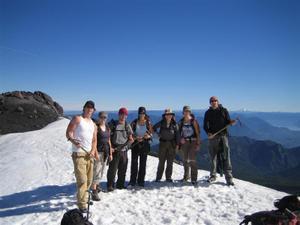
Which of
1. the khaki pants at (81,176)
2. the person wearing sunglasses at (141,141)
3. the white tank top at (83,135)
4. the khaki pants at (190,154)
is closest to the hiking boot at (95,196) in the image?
the khaki pants at (81,176)

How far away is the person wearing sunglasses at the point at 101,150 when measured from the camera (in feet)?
36.1

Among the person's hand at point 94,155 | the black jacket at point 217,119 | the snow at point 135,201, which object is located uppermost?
the black jacket at point 217,119

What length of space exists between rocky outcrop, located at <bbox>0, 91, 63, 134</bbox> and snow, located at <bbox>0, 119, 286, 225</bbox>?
1873cm

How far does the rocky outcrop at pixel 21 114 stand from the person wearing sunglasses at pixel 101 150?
25025 mm

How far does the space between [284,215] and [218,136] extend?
23.7ft

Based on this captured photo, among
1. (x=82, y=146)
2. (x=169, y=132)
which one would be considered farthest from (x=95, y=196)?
(x=169, y=132)

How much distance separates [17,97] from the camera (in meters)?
41.5

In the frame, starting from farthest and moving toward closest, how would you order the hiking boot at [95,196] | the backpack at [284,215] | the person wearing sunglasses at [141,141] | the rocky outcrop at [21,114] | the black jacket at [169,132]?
the rocky outcrop at [21,114], the black jacket at [169,132], the person wearing sunglasses at [141,141], the hiking boot at [95,196], the backpack at [284,215]

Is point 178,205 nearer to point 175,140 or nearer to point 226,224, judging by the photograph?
point 226,224

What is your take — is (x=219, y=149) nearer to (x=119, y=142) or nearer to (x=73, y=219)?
(x=119, y=142)

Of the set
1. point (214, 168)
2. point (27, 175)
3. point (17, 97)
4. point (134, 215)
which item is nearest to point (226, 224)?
point (134, 215)

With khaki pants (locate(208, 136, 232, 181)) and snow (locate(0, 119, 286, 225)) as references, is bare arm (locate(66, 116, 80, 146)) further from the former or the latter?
khaki pants (locate(208, 136, 232, 181))

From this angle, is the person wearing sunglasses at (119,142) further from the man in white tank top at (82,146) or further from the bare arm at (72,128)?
the bare arm at (72,128)

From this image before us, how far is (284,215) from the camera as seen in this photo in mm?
5551
